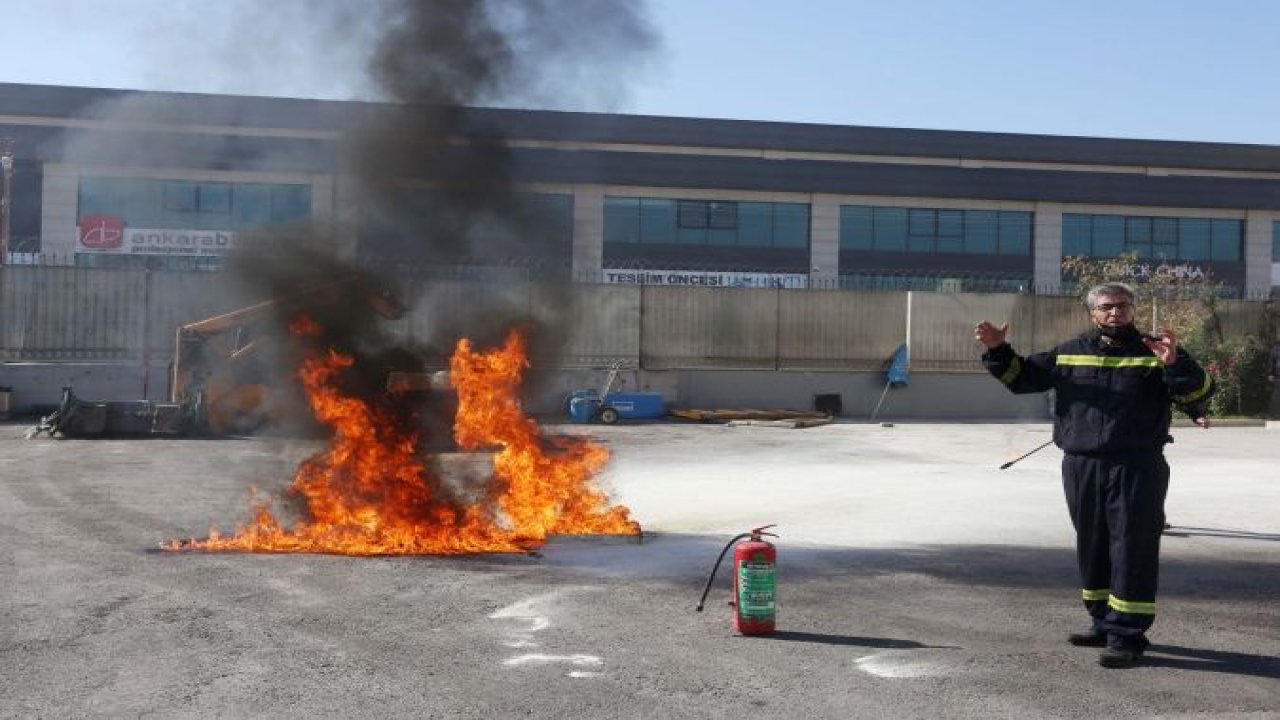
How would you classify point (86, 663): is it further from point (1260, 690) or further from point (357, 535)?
point (1260, 690)

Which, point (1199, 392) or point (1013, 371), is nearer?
point (1199, 392)

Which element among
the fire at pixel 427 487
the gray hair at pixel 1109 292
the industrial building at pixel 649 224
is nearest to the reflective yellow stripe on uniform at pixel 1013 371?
the gray hair at pixel 1109 292

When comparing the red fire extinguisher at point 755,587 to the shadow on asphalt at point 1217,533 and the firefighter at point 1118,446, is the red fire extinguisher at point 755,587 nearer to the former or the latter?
the firefighter at point 1118,446

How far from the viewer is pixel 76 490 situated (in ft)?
42.7

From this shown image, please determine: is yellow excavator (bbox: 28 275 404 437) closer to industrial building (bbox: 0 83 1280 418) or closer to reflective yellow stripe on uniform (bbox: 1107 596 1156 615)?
industrial building (bbox: 0 83 1280 418)

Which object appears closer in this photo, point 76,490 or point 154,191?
point 76,490

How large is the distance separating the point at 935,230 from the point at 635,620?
112 ft

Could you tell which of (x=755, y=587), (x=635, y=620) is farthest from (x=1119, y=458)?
(x=635, y=620)

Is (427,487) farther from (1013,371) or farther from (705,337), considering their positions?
(705,337)

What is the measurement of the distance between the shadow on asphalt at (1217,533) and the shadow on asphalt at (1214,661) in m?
4.58

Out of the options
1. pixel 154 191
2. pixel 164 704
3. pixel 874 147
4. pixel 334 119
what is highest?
pixel 874 147

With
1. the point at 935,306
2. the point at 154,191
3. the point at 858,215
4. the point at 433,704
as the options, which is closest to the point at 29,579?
the point at 433,704

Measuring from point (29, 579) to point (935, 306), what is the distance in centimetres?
2537

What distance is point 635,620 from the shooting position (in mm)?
6793
